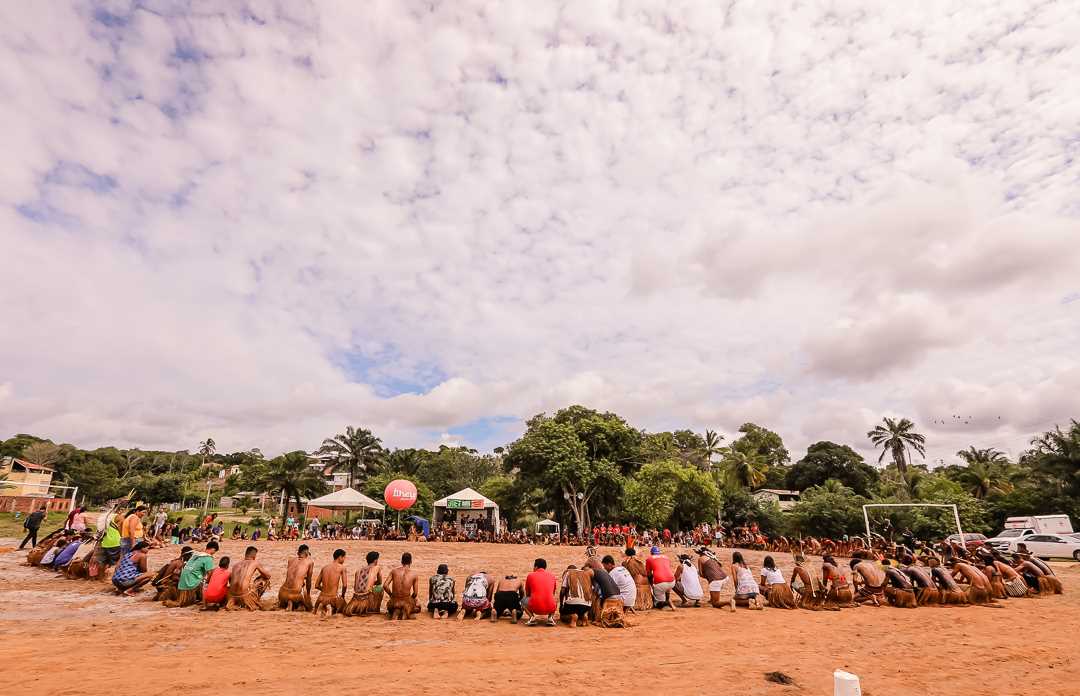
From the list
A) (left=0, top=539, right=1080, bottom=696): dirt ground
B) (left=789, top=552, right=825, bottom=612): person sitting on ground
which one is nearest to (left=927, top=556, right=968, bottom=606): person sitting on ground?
(left=0, top=539, right=1080, bottom=696): dirt ground

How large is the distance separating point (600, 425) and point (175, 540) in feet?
77.4

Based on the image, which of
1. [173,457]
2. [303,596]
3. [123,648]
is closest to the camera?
[123,648]

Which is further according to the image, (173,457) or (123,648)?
(173,457)

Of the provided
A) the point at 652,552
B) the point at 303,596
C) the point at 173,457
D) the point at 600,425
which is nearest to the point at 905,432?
the point at 600,425

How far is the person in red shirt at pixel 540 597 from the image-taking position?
8781mm

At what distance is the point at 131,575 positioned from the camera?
10.9 m

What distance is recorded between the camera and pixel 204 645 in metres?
6.92

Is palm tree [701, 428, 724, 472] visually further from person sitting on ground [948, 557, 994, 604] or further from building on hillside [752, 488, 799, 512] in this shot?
person sitting on ground [948, 557, 994, 604]

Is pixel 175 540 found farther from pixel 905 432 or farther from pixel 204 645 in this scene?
pixel 905 432

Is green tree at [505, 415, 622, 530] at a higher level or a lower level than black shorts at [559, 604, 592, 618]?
higher

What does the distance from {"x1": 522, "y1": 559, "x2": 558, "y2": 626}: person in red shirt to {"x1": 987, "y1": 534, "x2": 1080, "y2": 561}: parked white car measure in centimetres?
2481

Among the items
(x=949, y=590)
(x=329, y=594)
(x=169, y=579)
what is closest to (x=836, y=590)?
(x=949, y=590)

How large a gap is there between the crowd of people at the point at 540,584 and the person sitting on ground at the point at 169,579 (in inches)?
0.9

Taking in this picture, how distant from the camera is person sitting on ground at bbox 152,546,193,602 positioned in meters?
9.94
